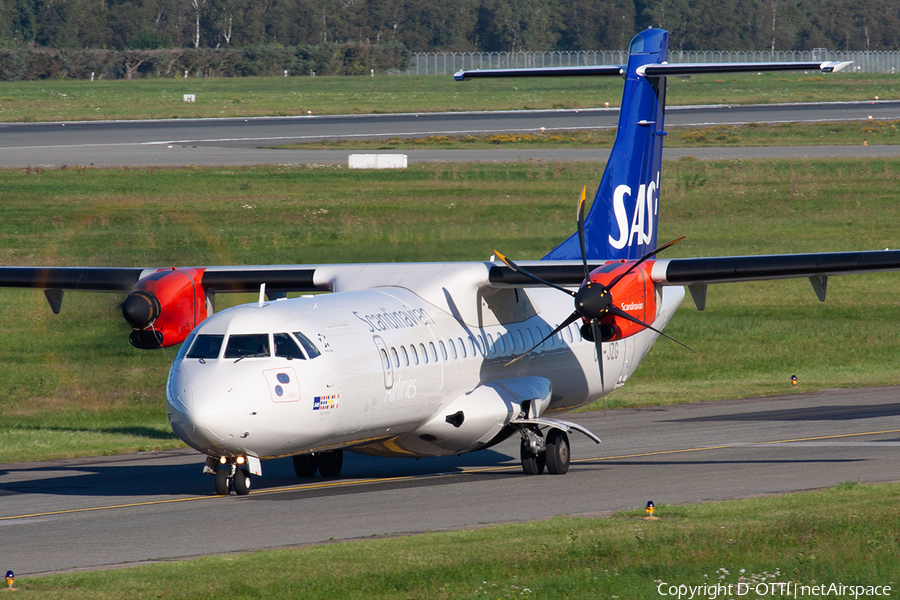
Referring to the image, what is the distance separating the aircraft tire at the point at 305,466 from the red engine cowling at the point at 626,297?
16.8 feet

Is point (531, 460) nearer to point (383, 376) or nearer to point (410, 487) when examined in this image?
point (410, 487)

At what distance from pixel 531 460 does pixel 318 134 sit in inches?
2183

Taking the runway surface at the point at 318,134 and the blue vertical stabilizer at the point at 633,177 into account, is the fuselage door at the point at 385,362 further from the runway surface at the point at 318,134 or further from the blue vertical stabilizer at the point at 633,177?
Result: the runway surface at the point at 318,134

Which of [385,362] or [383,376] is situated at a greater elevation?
[385,362]

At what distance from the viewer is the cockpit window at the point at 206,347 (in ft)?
49.7

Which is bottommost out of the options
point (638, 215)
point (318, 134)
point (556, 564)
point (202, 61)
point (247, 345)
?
point (556, 564)

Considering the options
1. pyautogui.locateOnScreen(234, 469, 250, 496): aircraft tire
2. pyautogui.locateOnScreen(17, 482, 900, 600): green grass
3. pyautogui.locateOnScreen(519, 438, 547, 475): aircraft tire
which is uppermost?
pyautogui.locateOnScreen(17, 482, 900, 600): green grass

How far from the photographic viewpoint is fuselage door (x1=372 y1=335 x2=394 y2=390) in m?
16.7

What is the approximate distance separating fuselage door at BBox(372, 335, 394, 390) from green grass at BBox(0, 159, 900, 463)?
569cm

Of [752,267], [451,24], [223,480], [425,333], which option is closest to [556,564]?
[223,480]

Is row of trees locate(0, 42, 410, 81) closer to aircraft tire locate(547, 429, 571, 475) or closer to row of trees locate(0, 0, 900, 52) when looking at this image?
row of trees locate(0, 0, 900, 52)

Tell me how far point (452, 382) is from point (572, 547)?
5.83 metres

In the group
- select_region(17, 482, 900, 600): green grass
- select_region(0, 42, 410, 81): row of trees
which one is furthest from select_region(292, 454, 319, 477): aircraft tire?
select_region(0, 42, 410, 81): row of trees

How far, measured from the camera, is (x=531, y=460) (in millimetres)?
18984
